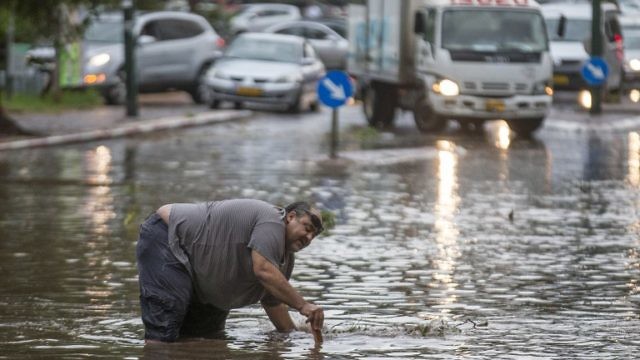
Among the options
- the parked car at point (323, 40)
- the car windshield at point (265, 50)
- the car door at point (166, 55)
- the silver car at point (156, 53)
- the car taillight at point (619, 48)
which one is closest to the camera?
the car windshield at point (265, 50)

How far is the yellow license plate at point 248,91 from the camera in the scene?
36.0m

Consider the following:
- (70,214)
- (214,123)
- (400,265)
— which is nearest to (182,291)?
(400,265)

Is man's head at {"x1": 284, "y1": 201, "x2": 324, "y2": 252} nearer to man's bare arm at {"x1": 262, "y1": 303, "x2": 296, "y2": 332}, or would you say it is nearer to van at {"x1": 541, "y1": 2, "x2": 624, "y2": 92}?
man's bare arm at {"x1": 262, "y1": 303, "x2": 296, "y2": 332}

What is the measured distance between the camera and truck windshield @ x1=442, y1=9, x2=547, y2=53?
3086 cm

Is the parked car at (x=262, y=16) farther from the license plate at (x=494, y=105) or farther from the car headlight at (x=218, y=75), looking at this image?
the license plate at (x=494, y=105)

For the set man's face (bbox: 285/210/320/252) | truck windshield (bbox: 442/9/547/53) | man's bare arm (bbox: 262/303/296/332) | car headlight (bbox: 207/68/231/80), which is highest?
man's face (bbox: 285/210/320/252)

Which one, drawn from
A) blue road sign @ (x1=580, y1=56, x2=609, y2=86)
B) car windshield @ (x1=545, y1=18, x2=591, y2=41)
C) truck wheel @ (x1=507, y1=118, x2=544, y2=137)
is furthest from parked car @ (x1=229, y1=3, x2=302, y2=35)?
truck wheel @ (x1=507, y1=118, x2=544, y2=137)

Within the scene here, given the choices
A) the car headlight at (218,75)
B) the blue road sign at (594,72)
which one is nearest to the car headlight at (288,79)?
the car headlight at (218,75)

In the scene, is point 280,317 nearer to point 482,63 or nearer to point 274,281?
point 274,281

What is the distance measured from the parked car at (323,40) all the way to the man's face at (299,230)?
131ft

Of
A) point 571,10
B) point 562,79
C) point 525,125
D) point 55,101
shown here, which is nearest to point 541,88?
point 525,125

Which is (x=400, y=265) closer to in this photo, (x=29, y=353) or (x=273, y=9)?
(x=29, y=353)

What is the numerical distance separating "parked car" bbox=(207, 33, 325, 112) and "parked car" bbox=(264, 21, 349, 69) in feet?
37.6

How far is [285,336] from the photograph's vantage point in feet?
34.8
